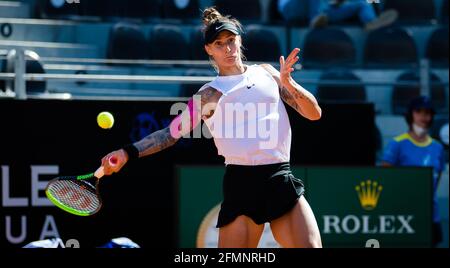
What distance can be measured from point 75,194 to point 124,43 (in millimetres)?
5512

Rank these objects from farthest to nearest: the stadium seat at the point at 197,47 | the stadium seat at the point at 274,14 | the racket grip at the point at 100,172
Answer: the stadium seat at the point at 274,14, the stadium seat at the point at 197,47, the racket grip at the point at 100,172

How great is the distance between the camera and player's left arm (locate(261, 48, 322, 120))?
19.0 feet

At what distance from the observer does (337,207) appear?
9227 millimetres

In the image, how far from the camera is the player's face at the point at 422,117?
9.73 m

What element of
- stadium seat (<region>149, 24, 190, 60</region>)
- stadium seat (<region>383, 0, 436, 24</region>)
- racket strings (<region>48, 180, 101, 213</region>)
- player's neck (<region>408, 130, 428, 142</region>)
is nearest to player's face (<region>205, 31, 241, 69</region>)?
racket strings (<region>48, 180, 101, 213</region>)

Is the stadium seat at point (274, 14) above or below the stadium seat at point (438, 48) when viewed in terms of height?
above

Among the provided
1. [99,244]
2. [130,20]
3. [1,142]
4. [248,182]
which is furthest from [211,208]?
[130,20]

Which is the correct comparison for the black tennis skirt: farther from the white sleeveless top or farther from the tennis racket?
the tennis racket

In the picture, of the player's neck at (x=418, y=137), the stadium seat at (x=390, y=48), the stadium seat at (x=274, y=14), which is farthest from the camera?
the stadium seat at (x=390, y=48)

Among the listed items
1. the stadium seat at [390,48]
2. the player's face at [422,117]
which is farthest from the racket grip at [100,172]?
the stadium seat at [390,48]

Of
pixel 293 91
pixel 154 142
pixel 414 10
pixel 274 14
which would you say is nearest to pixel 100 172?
pixel 154 142

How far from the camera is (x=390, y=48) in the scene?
12.7 m

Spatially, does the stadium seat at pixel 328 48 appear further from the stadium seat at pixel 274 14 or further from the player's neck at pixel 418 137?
the player's neck at pixel 418 137

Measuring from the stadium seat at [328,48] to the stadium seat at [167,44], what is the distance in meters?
1.51
